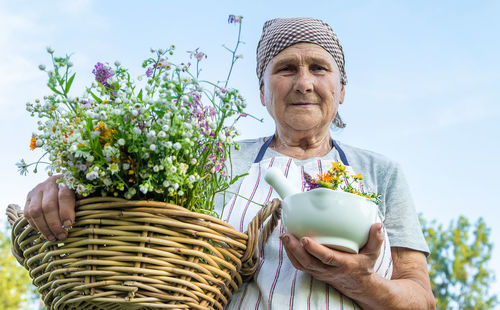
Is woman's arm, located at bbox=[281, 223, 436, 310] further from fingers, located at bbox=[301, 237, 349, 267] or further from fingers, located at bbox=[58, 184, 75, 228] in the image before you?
fingers, located at bbox=[58, 184, 75, 228]

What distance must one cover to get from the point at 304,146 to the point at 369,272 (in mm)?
875

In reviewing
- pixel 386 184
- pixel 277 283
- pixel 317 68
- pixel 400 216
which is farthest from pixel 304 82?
pixel 277 283

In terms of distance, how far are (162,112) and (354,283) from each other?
0.75 meters

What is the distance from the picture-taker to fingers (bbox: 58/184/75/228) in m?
1.13

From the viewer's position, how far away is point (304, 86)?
6.35 ft

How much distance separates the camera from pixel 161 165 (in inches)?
41.9

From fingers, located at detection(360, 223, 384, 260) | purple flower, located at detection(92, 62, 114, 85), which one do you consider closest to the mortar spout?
fingers, located at detection(360, 223, 384, 260)

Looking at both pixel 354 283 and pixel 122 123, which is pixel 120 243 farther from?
pixel 354 283

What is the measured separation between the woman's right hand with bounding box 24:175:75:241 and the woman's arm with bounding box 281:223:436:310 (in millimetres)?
563

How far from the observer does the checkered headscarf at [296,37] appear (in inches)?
→ 79.1

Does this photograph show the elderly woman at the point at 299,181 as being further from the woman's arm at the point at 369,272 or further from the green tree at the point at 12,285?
the green tree at the point at 12,285

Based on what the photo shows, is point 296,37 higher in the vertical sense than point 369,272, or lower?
higher

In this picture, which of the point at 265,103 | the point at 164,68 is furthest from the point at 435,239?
the point at 164,68

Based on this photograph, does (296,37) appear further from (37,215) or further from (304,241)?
(37,215)
